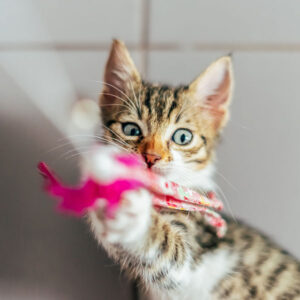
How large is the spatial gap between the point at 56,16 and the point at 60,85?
0.17 meters

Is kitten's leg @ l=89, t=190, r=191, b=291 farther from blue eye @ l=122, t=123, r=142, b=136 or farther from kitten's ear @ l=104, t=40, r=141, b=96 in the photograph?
kitten's ear @ l=104, t=40, r=141, b=96

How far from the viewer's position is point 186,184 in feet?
2.18

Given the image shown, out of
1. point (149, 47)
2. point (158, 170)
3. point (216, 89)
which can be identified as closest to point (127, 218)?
point (158, 170)

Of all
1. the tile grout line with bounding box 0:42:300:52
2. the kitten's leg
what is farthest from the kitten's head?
the tile grout line with bounding box 0:42:300:52

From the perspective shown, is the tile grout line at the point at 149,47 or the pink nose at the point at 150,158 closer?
the pink nose at the point at 150,158

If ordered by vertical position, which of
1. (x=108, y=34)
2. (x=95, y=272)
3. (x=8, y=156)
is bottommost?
(x=95, y=272)

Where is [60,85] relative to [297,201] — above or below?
above

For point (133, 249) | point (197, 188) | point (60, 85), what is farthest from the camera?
point (60, 85)

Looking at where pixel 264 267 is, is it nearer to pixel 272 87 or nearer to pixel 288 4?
pixel 272 87

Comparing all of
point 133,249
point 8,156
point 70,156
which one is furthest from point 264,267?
point 8,156

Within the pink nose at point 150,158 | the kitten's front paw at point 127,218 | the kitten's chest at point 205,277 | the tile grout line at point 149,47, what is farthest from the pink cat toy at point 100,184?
the tile grout line at point 149,47

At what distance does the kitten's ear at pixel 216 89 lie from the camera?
2.20 ft

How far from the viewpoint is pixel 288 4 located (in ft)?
2.74

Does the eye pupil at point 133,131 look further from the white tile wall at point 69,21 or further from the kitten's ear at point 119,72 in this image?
the white tile wall at point 69,21
